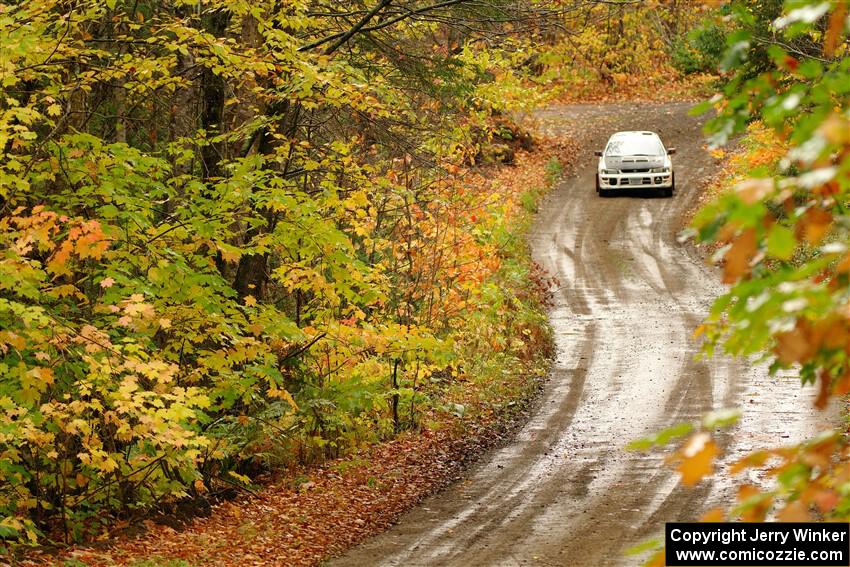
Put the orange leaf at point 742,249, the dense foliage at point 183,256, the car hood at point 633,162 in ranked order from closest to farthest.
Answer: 1. the orange leaf at point 742,249
2. the dense foliage at point 183,256
3. the car hood at point 633,162

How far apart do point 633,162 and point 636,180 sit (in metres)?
0.58

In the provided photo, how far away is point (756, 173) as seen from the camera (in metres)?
3.19

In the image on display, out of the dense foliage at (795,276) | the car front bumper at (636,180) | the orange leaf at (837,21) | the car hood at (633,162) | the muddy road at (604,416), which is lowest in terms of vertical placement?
the muddy road at (604,416)

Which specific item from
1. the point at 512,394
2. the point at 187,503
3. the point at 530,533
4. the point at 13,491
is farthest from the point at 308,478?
the point at 512,394

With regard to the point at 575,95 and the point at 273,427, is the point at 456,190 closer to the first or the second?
the point at 273,427

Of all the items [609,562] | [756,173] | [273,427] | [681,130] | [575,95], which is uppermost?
[575,95]

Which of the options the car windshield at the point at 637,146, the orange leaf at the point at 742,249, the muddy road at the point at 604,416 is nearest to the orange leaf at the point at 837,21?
the orange leaf at the point at 742,249

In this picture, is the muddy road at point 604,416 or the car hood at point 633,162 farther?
the car hood at point 633,162

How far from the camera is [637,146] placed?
1155 inches

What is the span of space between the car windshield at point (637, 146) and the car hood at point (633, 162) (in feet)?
0.51

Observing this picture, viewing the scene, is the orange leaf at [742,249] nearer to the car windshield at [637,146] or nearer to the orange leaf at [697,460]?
the orange leaf at [697,460]

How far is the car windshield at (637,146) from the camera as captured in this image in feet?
96.0

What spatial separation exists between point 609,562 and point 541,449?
4318mm

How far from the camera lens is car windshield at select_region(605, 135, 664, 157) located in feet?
96.0
